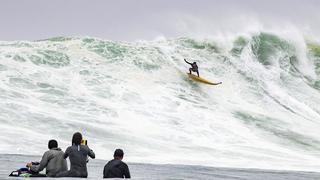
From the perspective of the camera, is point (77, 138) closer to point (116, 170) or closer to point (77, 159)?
point (77, 159)

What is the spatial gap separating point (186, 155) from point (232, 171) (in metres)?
4.33

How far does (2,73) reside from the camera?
34812 millimetres

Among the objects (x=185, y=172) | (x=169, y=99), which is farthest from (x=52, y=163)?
(x=169, y=99)

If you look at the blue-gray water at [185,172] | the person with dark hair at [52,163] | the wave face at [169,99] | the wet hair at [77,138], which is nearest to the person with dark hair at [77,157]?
the wet hair at [77,138]

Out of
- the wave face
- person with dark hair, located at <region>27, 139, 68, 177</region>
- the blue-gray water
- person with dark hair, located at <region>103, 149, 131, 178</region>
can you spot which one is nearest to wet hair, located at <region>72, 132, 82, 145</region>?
person with dark hair, located at <region>27, 139, 68, 177</region>

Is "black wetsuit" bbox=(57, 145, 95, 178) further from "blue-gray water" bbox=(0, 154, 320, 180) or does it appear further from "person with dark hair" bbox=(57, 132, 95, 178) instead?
"blue-gray water" bbox=(0, 154, 320, 180)

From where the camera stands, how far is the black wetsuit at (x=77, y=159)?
10.7 metres

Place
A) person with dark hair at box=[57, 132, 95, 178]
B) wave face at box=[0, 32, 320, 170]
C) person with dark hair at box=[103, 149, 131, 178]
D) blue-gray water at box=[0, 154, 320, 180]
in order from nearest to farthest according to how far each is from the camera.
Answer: person with dark hair at box=[103, 149, 131, 178], person with dark hair at box=[57, 132, 95, 178], blue-gray water at box=[0, 154, 320, 180], wave face at box=[0, 32, 320, 170]

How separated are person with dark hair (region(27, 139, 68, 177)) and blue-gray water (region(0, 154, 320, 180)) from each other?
4752mm

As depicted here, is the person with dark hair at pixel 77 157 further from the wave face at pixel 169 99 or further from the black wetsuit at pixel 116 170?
the wave face at pixel 169 99

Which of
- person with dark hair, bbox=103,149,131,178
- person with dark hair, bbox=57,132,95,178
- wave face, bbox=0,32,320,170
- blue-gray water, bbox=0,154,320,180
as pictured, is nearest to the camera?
person with dark hair, bbox=103,149,131,178

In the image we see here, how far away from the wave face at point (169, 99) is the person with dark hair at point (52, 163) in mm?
10452

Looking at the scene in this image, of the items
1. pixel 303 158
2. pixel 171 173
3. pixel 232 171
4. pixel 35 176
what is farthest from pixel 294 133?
pixel 35 176

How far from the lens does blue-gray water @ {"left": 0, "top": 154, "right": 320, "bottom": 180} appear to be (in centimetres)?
1666
